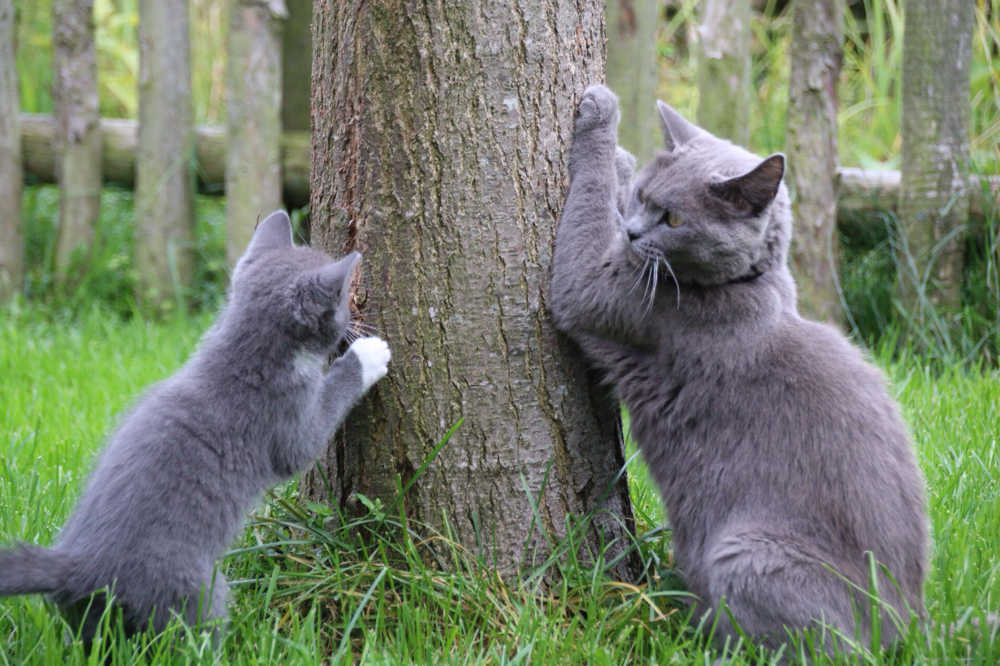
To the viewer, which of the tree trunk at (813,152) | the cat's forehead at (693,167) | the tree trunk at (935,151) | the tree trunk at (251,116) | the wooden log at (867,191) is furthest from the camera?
the tree trunk at (251,116)

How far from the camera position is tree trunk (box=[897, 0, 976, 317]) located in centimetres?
381

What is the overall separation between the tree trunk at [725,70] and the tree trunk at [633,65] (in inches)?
10.5

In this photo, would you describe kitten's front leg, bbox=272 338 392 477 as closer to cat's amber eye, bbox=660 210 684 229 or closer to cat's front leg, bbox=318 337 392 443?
cat's front leg, bbox=318 337 392 443

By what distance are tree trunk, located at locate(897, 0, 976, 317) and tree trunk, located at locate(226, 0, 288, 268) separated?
10.4ft

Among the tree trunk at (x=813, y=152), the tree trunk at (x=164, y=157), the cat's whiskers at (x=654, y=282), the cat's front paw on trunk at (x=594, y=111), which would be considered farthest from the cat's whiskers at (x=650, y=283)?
the tree trunk at (x=164, y=157)

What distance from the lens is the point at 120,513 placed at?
179 cm

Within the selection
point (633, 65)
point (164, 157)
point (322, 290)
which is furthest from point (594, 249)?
point (164, 157)

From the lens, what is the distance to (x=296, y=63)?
506cm

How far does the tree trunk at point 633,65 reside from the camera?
4254mm

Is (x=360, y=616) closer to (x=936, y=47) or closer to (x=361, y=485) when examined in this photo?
(x=361, y=485)

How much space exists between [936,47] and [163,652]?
155 inches

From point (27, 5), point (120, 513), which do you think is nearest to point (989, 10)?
point (120, 513)

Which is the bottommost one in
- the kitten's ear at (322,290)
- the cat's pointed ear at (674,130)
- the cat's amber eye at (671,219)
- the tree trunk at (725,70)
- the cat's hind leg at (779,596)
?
the cat's hind leg at (779,596)

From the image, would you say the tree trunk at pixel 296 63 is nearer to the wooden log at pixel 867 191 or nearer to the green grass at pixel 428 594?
the green grass at pixel 428 594
